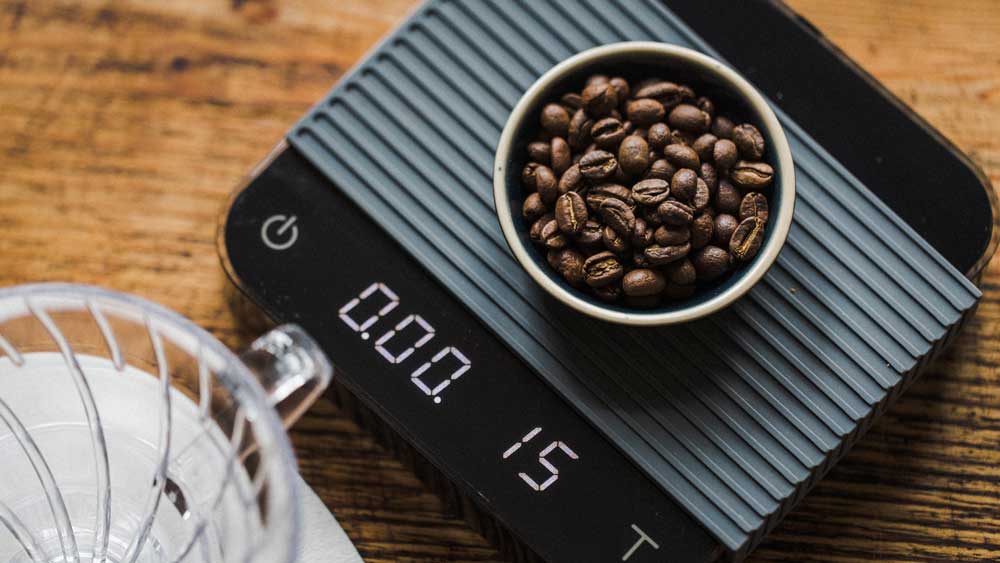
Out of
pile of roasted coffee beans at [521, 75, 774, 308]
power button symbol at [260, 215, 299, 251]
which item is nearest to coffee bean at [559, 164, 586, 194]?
pile of roasted coffee beans at [521, 75, 774, 308]

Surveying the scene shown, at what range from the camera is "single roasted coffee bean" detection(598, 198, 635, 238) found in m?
0.61

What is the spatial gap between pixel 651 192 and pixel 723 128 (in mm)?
69

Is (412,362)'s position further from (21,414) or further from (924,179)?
(924,179)

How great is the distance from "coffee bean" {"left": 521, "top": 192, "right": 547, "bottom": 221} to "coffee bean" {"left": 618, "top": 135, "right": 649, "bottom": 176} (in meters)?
0.05

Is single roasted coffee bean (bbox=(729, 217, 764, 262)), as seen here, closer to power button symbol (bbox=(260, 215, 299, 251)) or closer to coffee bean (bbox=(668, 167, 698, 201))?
coffee bean (bbox=(668, 167, 698, 201))

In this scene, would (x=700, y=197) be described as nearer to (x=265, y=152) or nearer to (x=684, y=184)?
(x=684, y=184)

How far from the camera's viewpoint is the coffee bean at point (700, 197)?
24.2 inches

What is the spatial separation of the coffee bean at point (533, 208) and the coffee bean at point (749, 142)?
4.9 inches

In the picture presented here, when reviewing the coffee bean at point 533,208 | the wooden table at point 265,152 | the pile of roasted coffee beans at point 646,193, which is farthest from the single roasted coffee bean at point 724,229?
the wooden table at point 265,152

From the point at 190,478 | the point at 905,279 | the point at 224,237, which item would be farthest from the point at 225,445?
the point at 905,279

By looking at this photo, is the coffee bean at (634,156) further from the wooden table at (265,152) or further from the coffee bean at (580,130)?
the wooden table at (265,152)

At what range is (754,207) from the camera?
62 cm

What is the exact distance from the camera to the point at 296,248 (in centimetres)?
70

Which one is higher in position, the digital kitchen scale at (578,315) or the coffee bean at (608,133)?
the coffee bean at (608,133)
